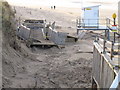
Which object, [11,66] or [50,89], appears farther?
[11,66]

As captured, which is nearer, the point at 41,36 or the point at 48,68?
the point at 48,68

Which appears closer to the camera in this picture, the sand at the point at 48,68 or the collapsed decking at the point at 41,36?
the sand at the point at 48,68

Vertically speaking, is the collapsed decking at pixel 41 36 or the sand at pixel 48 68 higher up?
the collapsed decking at pixel 41 36

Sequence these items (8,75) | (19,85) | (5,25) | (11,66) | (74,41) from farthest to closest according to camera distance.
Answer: (74,41)
(5,25)
(11,66)
(8,75)
(19,85)

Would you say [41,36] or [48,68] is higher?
[41,36]

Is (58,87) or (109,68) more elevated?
(109,68)

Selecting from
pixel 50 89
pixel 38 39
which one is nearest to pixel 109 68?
pixel 50 89

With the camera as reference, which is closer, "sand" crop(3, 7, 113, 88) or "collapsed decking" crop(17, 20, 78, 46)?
"sand" crop(3, 7, 113, 88)

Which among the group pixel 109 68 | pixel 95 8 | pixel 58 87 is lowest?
pixel 58 87

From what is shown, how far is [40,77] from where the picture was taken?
13.9 metres

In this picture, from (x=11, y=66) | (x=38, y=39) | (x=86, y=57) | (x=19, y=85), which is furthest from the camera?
(x=38, y=39)

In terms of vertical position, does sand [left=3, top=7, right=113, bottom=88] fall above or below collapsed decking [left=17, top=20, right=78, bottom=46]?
below

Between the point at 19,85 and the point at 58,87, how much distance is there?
6.19 feet

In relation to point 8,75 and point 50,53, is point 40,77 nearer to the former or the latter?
point 8,75
